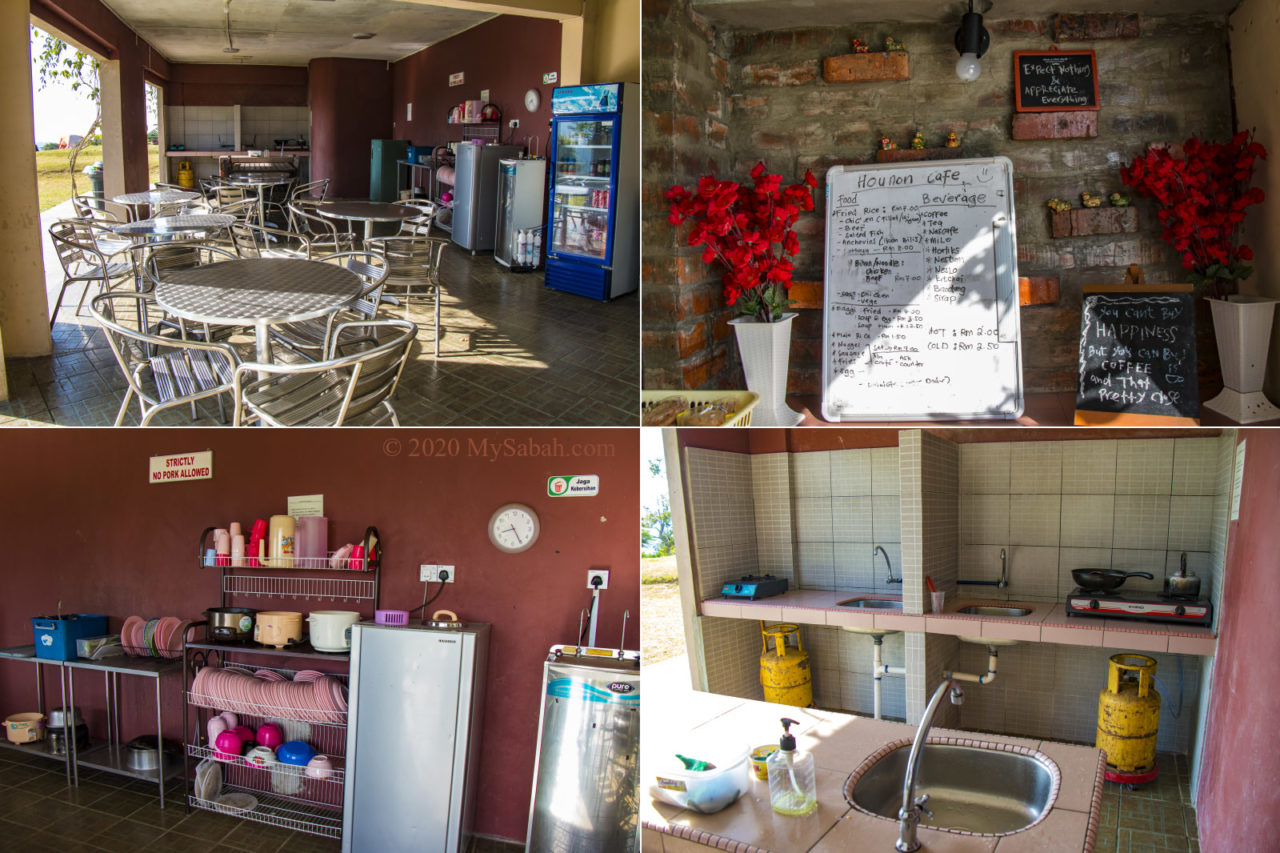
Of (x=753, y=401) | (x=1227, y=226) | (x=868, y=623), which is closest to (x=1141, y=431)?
(x=868, y=623)

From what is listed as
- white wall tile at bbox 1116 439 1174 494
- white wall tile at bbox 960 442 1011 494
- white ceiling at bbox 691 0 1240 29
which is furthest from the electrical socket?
white ceiling at bbox 691 0 1240 29

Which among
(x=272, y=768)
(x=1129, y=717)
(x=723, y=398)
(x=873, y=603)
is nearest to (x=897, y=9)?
(x=723, y=398)

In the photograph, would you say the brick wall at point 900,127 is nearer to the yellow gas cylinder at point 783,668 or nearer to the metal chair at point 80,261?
the yellow gas cylinder at point 783,668

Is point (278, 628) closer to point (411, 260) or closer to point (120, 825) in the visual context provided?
point (120, 825)

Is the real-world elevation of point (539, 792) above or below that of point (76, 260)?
below

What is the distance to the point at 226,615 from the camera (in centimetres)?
384

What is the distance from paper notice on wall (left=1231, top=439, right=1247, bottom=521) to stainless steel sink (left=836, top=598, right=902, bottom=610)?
2.91 ft

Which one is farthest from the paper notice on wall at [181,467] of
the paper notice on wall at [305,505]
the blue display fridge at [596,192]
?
the blue display fridge at [596,192]

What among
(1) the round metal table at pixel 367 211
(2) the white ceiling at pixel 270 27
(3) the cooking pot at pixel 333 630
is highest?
(2) the white ceiling at pixel 270 27

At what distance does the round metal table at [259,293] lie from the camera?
8.69 feet

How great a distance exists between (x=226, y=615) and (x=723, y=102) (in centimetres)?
322

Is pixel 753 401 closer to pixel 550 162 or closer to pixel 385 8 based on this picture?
pixel 385 8

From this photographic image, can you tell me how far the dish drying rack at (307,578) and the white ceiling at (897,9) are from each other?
280 cm

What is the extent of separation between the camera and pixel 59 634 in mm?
4137
